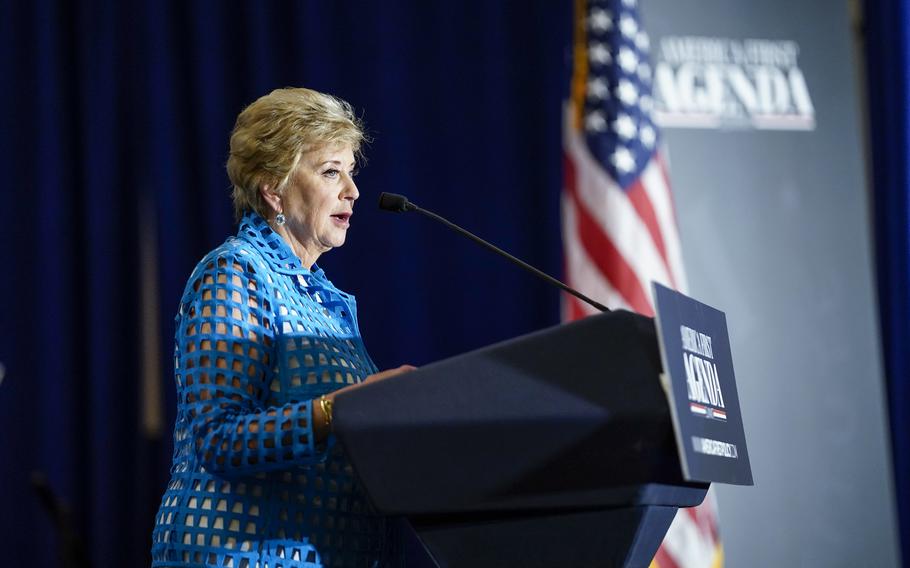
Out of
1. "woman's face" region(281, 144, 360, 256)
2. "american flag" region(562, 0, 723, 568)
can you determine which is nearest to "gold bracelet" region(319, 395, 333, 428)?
"woman's face" region(281, 144, 360, 256)

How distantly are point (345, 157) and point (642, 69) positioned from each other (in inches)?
71.6

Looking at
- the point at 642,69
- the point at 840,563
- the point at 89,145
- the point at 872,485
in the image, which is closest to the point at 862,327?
the point at 872,485

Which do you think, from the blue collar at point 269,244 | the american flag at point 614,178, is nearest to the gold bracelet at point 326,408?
the blue collar at point 269,244

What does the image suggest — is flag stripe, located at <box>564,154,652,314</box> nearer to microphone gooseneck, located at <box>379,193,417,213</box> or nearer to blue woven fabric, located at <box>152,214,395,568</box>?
microphone gooseneck, located at <box>379,193,417,213</box>

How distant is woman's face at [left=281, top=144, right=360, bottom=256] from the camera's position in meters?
1.90

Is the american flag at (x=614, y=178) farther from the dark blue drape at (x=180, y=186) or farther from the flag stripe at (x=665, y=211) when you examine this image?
the dark blue drape at (x=180, y=186)

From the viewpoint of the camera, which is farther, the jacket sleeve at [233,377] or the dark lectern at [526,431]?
the jacket sleeve at [233,377]

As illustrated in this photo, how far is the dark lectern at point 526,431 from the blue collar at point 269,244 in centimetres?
50

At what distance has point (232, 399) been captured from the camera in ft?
5.05

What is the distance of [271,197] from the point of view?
1.90 meters

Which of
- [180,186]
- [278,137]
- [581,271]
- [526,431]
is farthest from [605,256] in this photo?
[526,431]

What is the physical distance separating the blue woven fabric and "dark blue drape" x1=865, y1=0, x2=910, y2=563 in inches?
102

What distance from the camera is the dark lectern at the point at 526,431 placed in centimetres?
127

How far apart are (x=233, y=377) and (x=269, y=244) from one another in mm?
324
